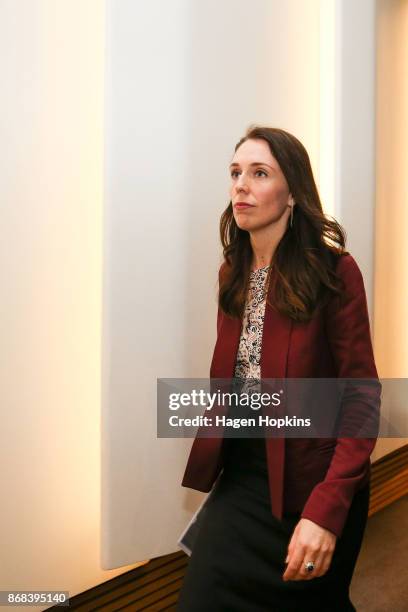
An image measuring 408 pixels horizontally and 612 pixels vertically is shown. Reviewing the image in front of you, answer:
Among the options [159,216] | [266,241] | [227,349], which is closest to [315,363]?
[227,349]

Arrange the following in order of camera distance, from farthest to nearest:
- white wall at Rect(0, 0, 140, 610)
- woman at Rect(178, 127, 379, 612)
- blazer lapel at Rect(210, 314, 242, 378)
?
white wall at Rect(0, 0, 140, 610), blazer lapel at Rect(210, 314, 242, 378), woman at Rect(178, 127, 379, 612)

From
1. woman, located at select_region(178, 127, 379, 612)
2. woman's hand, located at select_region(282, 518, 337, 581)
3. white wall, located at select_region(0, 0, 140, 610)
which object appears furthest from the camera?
white wall, located at select_region(0, 0, 140, 610)

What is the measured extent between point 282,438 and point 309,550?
237 millimetres

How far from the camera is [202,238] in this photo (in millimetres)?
1955

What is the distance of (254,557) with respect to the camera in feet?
4.20

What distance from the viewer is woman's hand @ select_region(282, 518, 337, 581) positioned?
1.12 m

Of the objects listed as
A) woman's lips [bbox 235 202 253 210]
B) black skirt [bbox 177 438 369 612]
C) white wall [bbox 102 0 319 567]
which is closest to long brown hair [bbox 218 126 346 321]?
woman's lips [bbox 235 202 253 210]

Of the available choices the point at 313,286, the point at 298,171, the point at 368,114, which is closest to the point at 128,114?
the point at 298,171

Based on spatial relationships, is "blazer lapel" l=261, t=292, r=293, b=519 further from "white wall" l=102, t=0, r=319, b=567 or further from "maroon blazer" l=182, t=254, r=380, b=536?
"white wall" l=102, t=0, r=319, b=567

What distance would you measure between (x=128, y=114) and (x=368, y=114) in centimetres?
128

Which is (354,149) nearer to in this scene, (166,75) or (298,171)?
(166,75)

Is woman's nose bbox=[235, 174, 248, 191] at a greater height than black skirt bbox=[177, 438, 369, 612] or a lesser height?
greater

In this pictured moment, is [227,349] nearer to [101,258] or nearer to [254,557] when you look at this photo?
[254,557]
